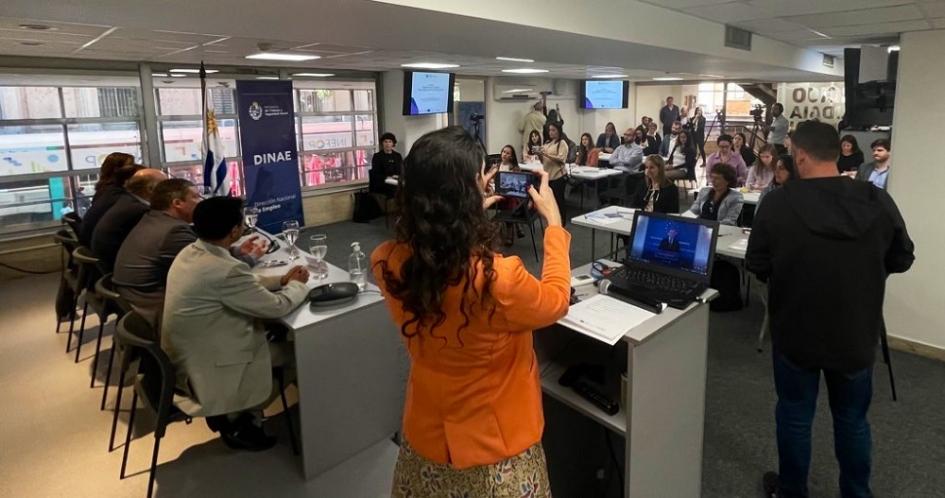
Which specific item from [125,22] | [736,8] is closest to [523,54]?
[736,8]

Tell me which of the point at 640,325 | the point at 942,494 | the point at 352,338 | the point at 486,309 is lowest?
the point at 942,494

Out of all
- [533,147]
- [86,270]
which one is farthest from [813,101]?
[86,270]

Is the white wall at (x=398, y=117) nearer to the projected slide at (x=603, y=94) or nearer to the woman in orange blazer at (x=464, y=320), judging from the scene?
the projected slide at (x=603, y=94)

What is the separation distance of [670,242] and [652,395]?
0.61m

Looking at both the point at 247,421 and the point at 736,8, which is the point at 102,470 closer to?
the point at 247,421

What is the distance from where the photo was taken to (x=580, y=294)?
6.78 feet

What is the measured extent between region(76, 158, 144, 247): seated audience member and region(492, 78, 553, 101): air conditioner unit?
6901mm

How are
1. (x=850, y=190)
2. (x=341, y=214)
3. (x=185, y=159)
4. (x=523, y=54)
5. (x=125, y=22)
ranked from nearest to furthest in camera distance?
(x=850, y=190) → (x=125, y=22) → (x=523, y=54) → (x=185, y=159) → (x=341, y=214)

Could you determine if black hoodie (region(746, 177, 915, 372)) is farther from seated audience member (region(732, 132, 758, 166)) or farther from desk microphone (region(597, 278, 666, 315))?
seated audience member (region(732, 132, 758, 166))

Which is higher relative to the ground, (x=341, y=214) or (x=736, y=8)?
(x=736, y=8)

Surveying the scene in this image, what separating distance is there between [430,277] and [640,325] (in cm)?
89

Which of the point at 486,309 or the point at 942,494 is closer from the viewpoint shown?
the point at 486,309

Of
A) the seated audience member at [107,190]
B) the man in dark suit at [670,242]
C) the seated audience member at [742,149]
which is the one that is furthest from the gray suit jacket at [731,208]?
the seated audience member at [742,149]

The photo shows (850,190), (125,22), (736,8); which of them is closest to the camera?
(850,190)
